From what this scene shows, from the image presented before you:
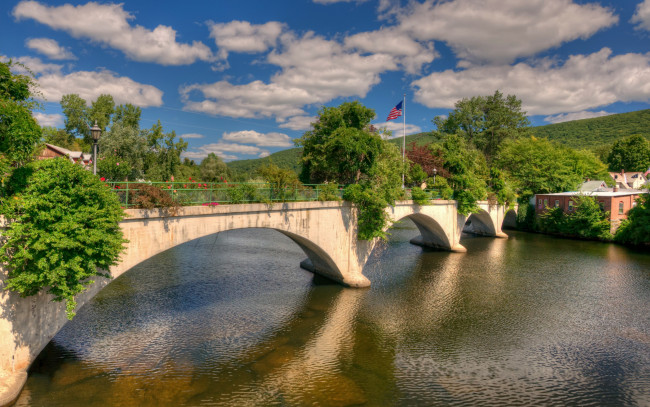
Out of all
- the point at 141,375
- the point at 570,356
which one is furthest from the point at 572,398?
the point at 141,375

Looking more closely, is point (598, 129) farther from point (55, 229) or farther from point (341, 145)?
point (55, 229)

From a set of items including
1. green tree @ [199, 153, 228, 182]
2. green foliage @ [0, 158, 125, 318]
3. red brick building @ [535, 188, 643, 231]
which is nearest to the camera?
green foliage @ [0, 158, 125, 318]

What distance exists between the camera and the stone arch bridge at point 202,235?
11352 millimetres

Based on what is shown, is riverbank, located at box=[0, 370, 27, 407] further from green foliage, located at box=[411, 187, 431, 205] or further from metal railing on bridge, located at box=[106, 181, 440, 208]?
green foliage, located at box=[411, 187, 431, 205]

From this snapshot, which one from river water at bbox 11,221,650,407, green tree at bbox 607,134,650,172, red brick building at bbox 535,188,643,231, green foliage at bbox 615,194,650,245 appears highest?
green tree at bbox 607,134,650,172

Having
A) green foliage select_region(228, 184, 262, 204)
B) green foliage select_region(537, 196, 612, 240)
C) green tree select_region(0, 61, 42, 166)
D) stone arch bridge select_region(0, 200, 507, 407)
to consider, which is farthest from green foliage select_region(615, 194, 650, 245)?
green tree select_region(0, 61, 42, 166)

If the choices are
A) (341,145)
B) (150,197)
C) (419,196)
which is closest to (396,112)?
(419,196)

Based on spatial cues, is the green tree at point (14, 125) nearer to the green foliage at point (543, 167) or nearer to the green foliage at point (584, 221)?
the green foliage at point (584, 221)

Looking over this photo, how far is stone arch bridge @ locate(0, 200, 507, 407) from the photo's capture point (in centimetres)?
1135

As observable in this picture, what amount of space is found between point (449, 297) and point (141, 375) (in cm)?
1847

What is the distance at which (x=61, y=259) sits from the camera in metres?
10.7

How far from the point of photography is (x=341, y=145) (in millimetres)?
24734

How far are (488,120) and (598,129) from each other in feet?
395

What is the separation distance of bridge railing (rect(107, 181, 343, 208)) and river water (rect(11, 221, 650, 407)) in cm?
634
